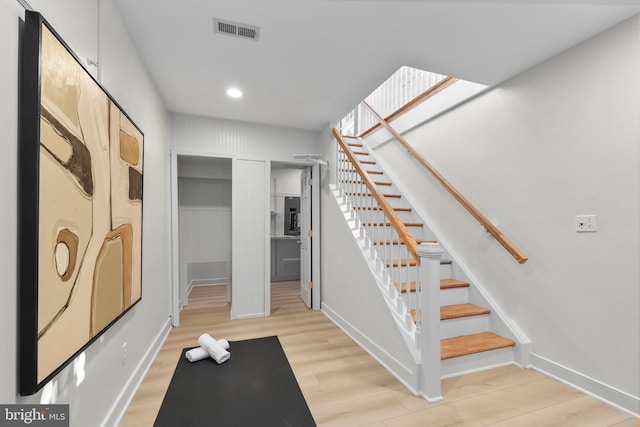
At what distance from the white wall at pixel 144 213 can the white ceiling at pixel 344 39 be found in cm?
31

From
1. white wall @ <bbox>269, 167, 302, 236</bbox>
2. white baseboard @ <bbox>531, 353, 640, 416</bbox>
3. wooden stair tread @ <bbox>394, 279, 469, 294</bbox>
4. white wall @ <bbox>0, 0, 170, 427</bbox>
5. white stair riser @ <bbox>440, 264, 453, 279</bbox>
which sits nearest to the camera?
white wall @ <bbox>0, 0, 170, 427</bbox>

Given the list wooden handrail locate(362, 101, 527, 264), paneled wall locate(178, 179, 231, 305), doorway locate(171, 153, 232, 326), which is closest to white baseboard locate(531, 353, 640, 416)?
wooden handrail locate(362, 101, 527, 264)

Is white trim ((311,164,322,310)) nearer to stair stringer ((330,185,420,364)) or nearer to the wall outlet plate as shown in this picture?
stair stringer ((330,185,420,364))

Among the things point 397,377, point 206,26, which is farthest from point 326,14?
point 397,377

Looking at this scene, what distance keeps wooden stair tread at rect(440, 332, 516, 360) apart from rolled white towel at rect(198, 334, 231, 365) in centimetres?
175

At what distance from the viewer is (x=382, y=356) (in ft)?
7.70

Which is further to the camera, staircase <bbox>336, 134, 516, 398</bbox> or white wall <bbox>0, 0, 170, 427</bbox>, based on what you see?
staircase <bbox>336, 134, 516, 398</bbox>

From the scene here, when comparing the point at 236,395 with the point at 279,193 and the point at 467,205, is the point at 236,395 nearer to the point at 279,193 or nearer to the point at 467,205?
the point at 467,205

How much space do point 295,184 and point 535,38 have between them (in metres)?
4.25

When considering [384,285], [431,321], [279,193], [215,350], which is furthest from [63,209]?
[279,193]

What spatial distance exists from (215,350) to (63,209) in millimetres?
1788

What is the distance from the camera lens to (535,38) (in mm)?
1896

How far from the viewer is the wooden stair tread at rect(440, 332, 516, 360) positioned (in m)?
2.12

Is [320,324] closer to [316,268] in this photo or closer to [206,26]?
[316,268]
